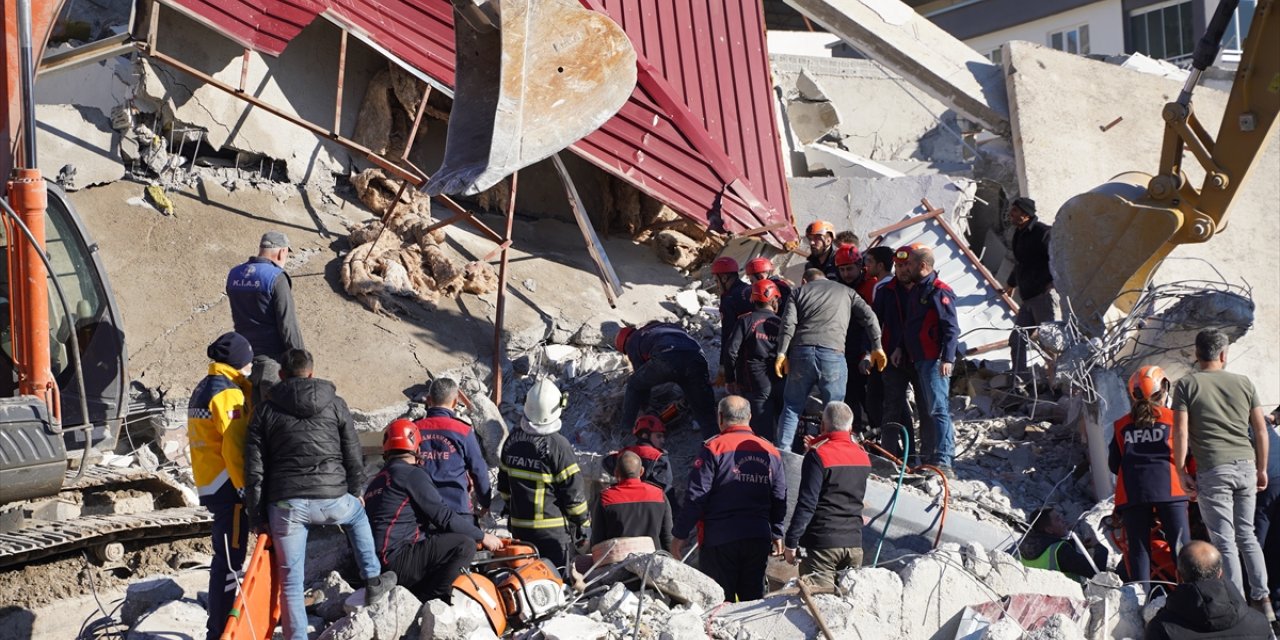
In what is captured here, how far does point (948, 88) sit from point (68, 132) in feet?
28.5

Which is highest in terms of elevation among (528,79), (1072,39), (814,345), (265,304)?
(1072,39)

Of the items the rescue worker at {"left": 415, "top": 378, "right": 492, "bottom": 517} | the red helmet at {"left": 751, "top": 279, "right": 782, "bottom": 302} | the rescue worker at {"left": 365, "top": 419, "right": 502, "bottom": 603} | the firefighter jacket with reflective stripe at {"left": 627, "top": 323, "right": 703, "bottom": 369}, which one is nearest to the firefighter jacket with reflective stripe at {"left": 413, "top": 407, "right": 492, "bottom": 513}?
the rescue worker at {"left": 415, "top": 378, "right": 492, "bottom": 517}

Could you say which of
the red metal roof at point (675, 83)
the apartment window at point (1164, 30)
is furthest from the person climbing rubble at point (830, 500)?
the apartment window at point (1164, 30)

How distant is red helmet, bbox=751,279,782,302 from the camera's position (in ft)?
33.9

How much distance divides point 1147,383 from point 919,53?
305 inches

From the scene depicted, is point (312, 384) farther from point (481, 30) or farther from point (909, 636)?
point (909, 636)

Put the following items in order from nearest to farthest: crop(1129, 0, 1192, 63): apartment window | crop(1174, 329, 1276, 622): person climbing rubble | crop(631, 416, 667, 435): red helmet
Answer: crop(1174, 329, 1276, 622): person climbing rubble < crop(631, 416, 667, 435): red helmet < crop(1129, 0, 1192, 63): apartment window

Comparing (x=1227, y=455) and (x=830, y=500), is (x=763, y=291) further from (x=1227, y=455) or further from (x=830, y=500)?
(x=1227, y=455)

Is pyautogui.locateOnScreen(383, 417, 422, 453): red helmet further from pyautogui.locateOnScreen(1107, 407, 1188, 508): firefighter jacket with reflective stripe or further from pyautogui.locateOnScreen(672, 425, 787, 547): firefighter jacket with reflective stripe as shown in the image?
pyautogui.locateOnScreen(1107, 407, 1188, 508): firefighter jacket with reflective stripe

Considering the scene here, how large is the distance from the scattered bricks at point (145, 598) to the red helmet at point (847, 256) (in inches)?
205

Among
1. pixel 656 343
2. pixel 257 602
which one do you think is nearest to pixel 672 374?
pixel 656 343

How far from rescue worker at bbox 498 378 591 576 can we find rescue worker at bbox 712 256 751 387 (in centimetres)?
246

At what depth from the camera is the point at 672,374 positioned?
34.7ft

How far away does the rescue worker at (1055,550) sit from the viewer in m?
8.50
